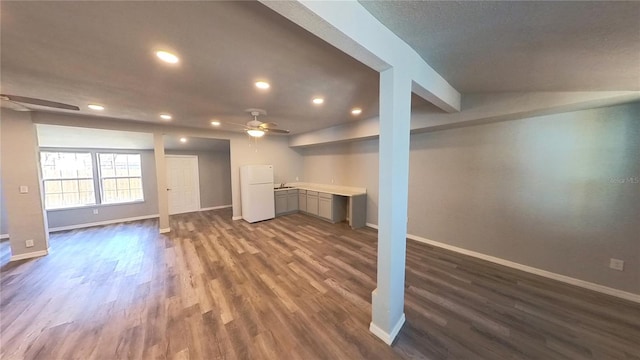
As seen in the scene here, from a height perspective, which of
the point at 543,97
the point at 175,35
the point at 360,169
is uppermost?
the point at 175,35

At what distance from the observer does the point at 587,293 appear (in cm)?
241

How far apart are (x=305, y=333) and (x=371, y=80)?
2663mm

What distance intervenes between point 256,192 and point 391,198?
4473mm

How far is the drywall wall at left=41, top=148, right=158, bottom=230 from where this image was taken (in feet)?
16.9

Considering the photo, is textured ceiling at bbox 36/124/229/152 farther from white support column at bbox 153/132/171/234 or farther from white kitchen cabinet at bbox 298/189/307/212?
white kitchen cabinet at bbox 298/189/307/212

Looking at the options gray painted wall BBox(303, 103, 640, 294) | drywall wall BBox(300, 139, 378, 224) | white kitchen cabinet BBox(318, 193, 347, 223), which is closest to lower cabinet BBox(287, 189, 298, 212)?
drywall wall BBox(300, 139, 378, 224)

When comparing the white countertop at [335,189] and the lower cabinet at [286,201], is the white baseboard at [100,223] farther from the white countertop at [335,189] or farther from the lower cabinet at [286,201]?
the white countertop at [335,189]

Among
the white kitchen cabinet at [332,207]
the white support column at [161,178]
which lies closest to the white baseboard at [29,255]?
the white support column at [161,178]

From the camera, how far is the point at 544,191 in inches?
108

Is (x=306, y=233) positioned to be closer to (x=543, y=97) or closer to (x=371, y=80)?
(x=371, y=80)

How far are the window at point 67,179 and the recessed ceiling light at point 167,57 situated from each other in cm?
614

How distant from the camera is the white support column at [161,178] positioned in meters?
4.70

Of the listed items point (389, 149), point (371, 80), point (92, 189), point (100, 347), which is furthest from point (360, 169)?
point (92, 189)

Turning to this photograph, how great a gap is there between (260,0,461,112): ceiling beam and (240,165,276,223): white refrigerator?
4.48 metres
